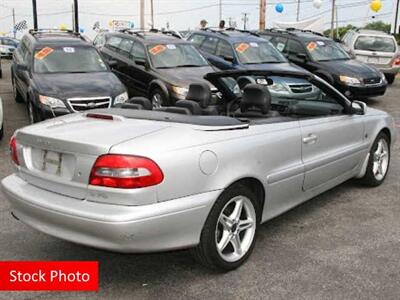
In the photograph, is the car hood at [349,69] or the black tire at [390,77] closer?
the car hood at [349,69]

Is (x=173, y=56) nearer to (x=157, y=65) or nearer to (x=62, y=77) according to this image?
(x=157, y=65)

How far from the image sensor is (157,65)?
32.7 feet

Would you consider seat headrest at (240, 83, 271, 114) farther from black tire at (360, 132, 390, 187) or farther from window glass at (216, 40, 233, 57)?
window glass at (216, 40, 233, 57)

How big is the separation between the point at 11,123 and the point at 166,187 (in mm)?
6832

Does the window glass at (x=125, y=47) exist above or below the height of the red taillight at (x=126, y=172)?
above

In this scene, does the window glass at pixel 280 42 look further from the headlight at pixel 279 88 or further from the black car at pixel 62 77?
the headlight at pixel 279 88

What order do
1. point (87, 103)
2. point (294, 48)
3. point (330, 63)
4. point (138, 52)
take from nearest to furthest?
point (87, 103), point (138, 52), point (330, 63), point (294, 48)

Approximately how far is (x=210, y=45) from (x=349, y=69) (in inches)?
136

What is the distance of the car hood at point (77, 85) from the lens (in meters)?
7.79

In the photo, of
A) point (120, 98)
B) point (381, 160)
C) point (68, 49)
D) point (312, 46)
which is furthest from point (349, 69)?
point (381, 160)

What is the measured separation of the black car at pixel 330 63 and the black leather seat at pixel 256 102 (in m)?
7.71

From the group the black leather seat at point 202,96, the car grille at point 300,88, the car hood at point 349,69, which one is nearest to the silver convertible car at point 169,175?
the black leather seat at point 202,96

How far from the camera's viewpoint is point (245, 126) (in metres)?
3.63

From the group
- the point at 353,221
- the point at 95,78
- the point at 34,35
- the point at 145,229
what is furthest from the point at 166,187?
the point at 34,35
